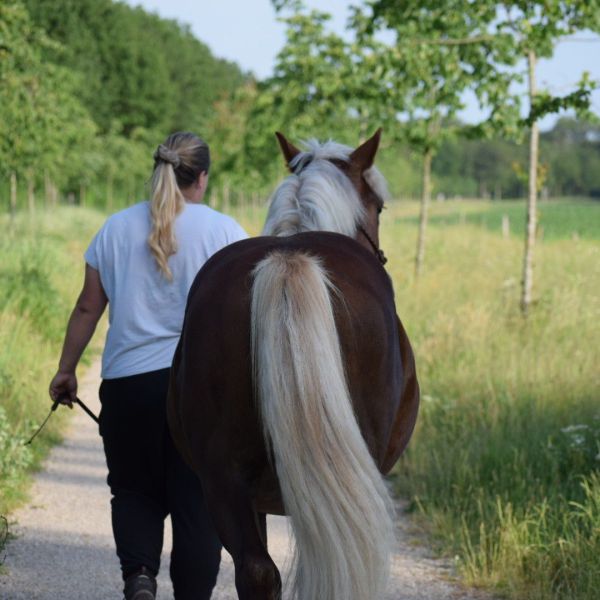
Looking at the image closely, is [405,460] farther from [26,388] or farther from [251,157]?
[251,157]

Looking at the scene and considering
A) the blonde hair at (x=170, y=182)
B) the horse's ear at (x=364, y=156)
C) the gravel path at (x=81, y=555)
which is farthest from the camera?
the gravel path at (x=81, y=555)

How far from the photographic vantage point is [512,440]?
652 cm

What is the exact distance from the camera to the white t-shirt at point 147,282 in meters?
3.64

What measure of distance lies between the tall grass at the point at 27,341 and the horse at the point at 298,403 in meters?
2.96

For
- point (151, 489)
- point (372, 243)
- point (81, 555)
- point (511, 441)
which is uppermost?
point (372, 243)

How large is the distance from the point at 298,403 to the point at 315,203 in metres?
0.98

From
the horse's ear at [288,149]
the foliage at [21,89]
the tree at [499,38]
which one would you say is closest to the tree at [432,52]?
the tree at [499,38]

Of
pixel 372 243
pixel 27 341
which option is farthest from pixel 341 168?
pixel 27 341

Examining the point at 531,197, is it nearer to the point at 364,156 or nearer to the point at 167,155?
the point at 364,156

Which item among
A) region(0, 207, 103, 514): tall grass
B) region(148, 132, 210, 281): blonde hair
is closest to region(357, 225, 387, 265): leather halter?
region(148, 132, 210, 281): blonde hair

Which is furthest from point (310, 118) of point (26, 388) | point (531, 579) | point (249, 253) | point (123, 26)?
point (123, 26)

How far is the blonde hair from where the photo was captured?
11.7 feet

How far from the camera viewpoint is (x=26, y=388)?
7578 millimetres

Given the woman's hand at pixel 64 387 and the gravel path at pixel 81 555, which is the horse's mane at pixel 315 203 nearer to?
the woman's hand at pixel 64 387
